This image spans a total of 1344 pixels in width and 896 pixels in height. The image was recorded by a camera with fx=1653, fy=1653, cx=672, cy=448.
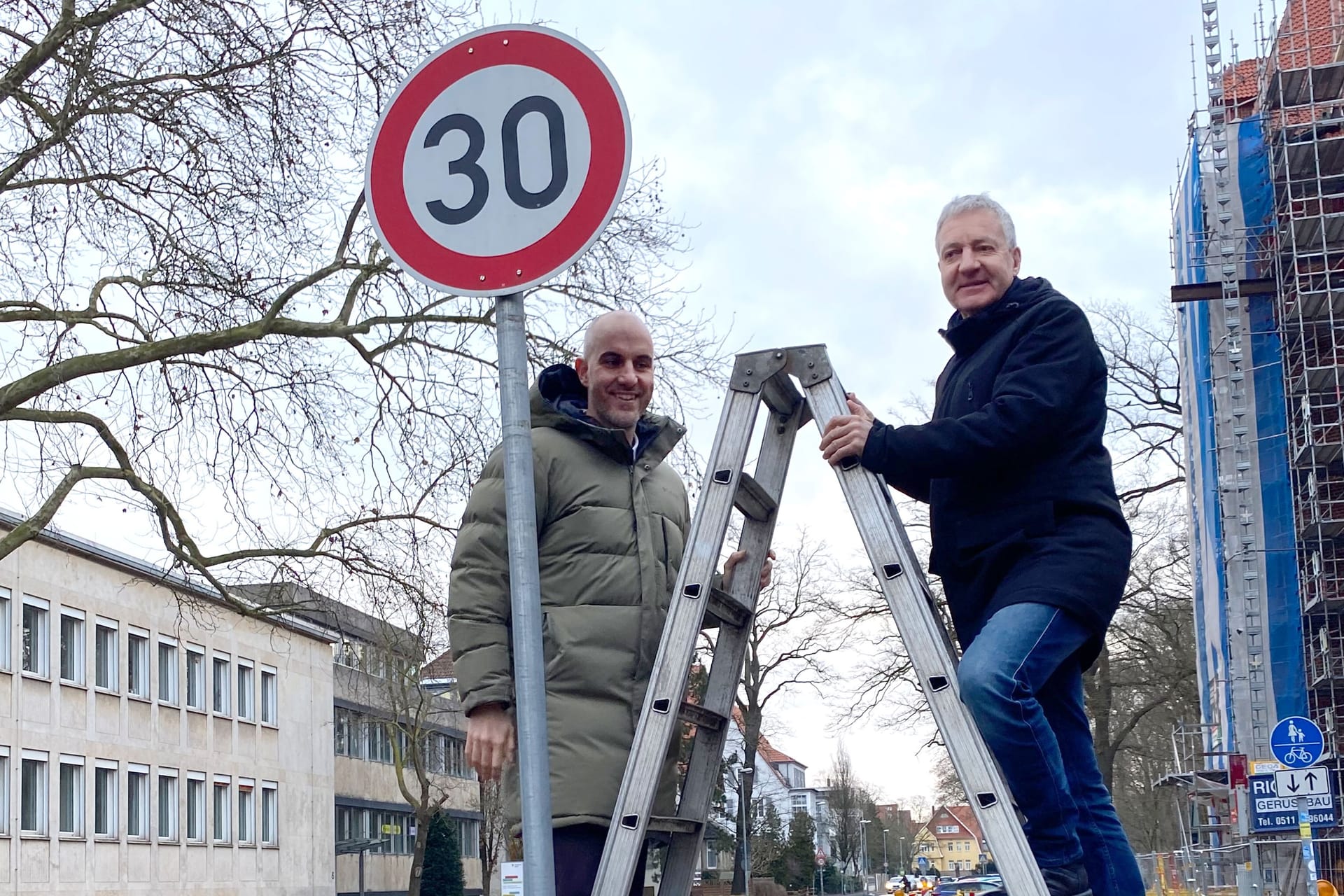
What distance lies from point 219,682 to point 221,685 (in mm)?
167

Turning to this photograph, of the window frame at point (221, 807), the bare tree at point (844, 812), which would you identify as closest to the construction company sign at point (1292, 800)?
Answer: the window frame at point (221, 807)

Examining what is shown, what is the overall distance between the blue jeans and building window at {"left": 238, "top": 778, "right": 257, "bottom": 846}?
51753 millimetres

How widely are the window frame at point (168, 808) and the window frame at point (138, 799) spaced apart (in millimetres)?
452

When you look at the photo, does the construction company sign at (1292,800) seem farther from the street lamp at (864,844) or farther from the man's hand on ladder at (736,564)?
the street lamp at (864,844)

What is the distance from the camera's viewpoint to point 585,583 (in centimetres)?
418

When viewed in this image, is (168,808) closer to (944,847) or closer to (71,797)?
(71,797)

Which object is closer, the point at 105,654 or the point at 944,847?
the point at 105,654

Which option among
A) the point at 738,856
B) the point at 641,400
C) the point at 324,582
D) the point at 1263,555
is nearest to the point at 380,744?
the point at 738,856

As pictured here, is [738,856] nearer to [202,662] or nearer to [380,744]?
[380,744]

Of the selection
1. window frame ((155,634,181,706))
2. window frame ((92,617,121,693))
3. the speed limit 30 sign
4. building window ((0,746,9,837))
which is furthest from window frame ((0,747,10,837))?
the speed limit 30 sign

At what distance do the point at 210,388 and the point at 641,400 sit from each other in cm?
1081

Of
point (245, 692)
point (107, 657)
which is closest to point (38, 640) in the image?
point (107, 657)

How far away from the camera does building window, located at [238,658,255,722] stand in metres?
53.3

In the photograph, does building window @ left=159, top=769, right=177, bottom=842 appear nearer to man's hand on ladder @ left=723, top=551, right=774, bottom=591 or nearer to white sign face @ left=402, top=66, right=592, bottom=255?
man's hand on ladder @ left=723, top=551, right=774, bottom=591
